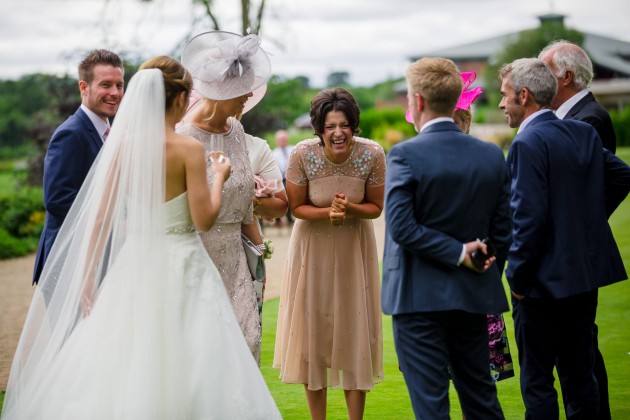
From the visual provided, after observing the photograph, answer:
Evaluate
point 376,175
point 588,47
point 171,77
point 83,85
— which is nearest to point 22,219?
point 83,85

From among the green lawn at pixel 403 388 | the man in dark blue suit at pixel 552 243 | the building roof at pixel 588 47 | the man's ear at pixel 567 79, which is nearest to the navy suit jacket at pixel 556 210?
the man in dark blue suit at pixel 552 243

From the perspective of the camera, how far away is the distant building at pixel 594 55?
7625 centimetres

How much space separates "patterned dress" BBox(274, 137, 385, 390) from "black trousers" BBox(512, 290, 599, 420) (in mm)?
1073

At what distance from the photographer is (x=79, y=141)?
17.0 feet

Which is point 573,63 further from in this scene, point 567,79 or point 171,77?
point 171,77

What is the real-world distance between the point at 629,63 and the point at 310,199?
89460 millimetres

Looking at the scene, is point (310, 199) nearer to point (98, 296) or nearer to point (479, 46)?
point (98, 296)

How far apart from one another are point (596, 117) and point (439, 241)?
5.86 ft

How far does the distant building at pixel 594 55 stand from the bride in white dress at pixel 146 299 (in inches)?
2635

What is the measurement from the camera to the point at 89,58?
5383 millimetres

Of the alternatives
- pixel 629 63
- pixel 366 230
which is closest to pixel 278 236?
pixel 366 230

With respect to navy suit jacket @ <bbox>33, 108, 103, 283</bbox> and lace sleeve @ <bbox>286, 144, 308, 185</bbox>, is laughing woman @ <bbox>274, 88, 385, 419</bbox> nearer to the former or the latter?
lace sleeve @ <bbox>286, 144, 308, 185</bbox>

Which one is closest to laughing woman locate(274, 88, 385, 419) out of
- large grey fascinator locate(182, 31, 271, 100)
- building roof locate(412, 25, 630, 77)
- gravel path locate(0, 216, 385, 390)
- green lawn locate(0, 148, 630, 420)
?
large grey fascinator locate(182, 31, 271, 100)

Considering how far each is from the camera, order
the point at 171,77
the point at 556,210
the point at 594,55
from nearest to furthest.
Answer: the point at 171,77 < the point at 556,210 < the point at 594,55
